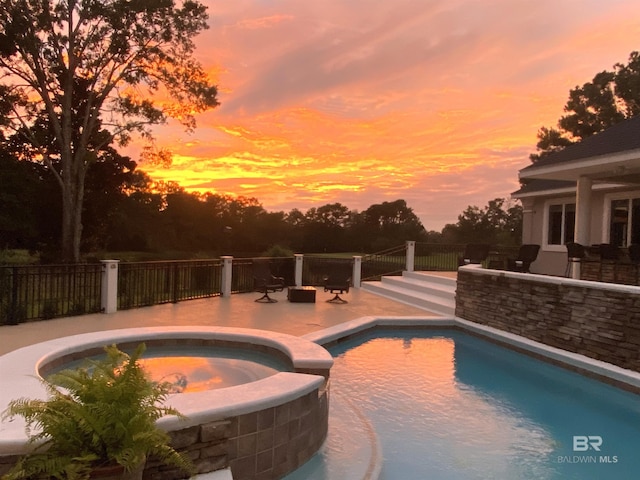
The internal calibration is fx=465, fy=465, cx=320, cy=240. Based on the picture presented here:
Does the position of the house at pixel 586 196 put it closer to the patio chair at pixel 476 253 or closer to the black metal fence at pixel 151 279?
the black metal fence at pixel 151 279

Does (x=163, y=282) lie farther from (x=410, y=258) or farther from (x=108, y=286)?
(x=410, y=258)

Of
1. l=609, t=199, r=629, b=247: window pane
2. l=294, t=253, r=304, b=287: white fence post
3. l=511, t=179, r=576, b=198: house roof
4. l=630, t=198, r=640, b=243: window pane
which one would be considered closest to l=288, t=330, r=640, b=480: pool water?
l=630, t=198, r=640, b=243: window pane

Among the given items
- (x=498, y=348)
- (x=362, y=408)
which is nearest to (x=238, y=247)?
(x=498, y=348)

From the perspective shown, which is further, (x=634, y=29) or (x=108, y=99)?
(x=108, y=99)

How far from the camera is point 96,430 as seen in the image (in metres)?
2.21

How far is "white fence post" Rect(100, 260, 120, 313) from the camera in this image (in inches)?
368

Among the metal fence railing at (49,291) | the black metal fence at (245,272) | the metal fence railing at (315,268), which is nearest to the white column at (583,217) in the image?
the metal fence railing at (315,268)

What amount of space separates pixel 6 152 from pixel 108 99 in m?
5.05

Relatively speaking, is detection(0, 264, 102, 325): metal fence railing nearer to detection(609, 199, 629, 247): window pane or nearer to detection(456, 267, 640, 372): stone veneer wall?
detection(456, 267, 640, 372): stone veneer wall

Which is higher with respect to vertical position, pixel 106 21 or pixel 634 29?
pixel 106 21

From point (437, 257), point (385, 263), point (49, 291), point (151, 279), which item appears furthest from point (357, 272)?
point (49, 291)

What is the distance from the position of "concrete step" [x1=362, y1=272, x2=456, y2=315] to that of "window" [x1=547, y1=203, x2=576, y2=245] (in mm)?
3835

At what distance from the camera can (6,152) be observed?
2061 cm

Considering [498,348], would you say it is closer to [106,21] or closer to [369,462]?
[369,462]
